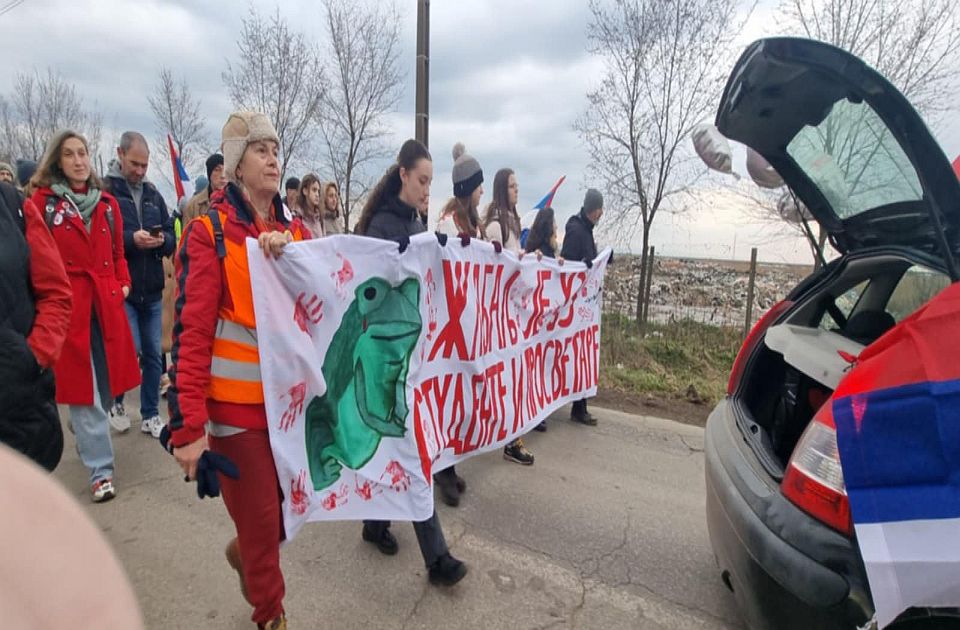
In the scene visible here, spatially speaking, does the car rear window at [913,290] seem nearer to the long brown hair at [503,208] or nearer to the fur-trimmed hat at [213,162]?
the long brown hair at [503,208]

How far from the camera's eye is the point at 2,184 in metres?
2.30

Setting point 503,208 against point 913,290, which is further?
point 503,208

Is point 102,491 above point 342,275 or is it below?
below

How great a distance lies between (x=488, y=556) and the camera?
2719 mm

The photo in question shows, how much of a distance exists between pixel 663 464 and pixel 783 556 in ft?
8.09

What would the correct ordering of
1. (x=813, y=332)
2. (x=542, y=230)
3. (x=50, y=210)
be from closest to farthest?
(x=813, y=332)
(x=50, y=210)
(x=542, y=230)

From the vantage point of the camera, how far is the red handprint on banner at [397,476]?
8.15 feet

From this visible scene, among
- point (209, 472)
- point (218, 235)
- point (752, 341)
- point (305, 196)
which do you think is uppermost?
point (305, 196)

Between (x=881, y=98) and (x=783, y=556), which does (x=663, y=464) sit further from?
(x=881, y=98)

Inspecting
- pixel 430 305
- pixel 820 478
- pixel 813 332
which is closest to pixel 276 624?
pixel 430 305

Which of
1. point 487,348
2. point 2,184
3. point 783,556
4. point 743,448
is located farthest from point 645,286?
point 2,184

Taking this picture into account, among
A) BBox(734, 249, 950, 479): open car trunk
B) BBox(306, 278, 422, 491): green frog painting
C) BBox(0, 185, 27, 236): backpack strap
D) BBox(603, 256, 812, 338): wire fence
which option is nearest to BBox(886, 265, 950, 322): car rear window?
BBox(734, 249, 950, 479): open car trunk

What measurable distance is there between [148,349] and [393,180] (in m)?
2.90

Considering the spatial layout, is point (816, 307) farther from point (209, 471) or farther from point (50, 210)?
point (50, 210)
